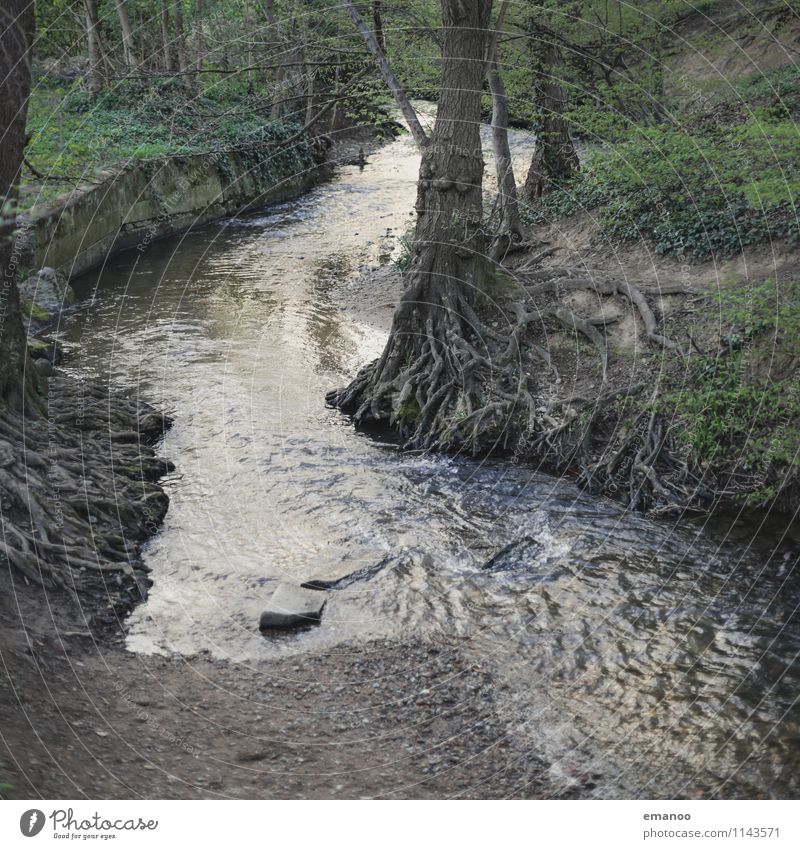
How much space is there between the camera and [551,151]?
19.1m

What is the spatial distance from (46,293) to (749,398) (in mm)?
14013

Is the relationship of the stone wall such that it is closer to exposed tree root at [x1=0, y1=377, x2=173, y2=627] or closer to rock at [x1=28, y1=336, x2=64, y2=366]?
rock at [x1=28, y1=336, x2=64, y2=366]

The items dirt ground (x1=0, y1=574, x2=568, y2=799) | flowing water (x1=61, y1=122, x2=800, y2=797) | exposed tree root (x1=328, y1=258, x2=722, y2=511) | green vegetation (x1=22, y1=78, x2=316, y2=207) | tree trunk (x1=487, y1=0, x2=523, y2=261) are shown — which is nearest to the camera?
dirt ground (x1=0, y1=574, x2=568, y2=799)

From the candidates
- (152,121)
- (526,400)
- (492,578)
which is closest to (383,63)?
(526,400)

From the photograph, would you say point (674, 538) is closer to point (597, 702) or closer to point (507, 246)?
point (597, 702)

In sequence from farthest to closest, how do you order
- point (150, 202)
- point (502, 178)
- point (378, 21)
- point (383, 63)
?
point (150, 202)
point (502, 178)
point (378, 21)
point (383, 63)

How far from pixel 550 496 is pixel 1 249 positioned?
23.5ft

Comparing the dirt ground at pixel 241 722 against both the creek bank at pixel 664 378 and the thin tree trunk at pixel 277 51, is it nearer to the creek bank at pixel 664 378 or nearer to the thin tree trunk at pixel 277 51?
the creek bank at pixel 664 378

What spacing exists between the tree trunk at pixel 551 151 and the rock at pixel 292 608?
1233 centimetres

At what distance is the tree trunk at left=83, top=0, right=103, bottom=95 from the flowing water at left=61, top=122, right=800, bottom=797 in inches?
531

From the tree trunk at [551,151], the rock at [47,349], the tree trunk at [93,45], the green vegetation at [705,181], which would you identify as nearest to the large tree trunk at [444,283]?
the green vegetation at [705,181]

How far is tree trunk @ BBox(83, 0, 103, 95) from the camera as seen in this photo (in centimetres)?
2469

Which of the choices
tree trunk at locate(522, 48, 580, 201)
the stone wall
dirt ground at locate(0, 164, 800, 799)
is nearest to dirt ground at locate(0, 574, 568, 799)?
dirt ground at locate(0, 164, 800, 799)

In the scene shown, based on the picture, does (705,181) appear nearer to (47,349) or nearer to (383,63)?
(383,63)
